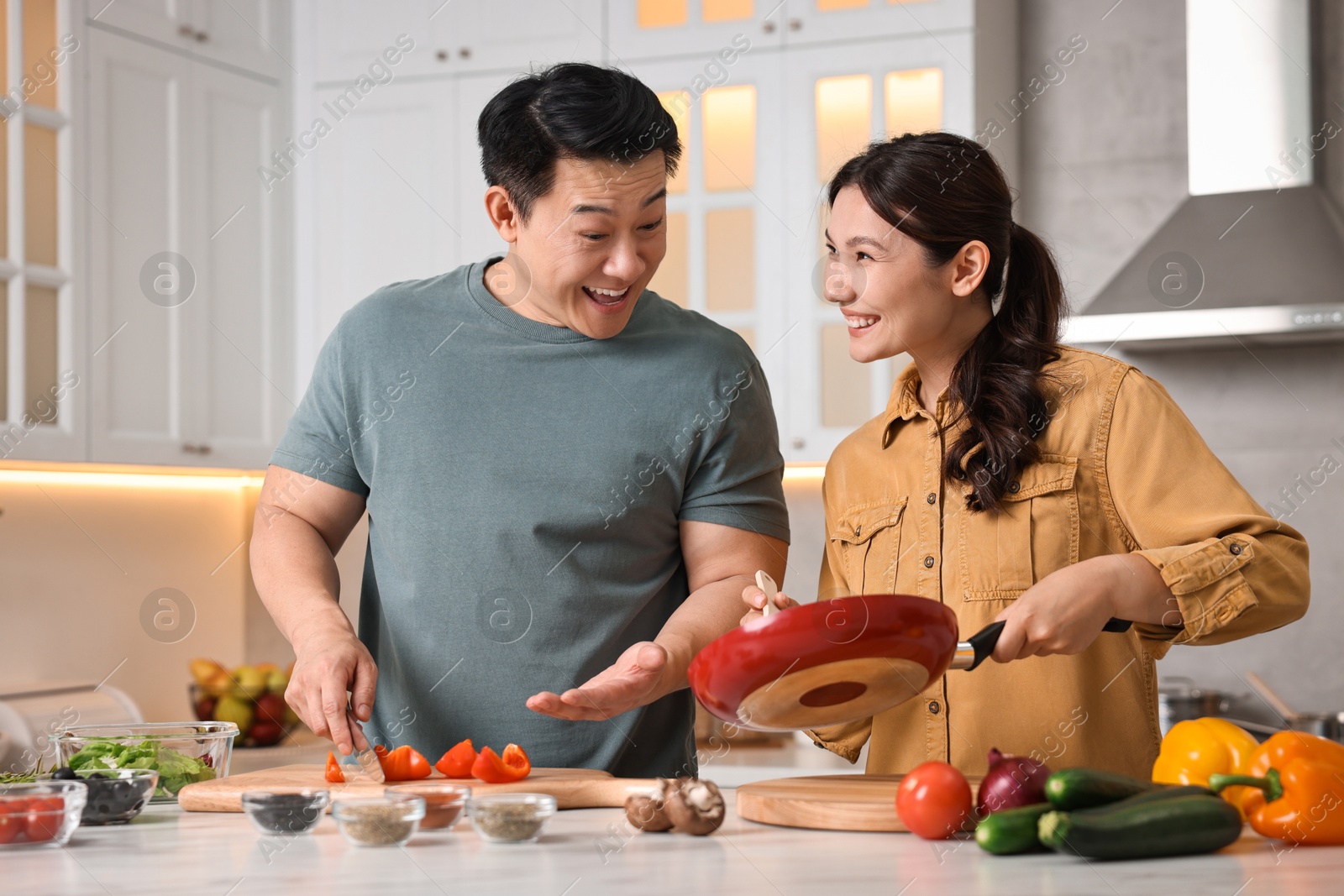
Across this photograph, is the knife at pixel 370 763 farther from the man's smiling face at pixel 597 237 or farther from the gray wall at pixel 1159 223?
the gray wall at pixel 1159 223

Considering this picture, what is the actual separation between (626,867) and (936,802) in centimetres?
24

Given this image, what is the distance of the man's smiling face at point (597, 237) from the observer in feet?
4.41

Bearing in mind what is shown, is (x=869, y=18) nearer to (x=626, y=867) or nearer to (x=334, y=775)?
(x=334, y=775)

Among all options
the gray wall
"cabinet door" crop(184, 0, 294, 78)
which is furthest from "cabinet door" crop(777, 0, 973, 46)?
"cabinet door" crop(184, 0, 294, 78)

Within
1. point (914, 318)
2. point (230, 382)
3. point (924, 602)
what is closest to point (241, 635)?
point (230, 382)

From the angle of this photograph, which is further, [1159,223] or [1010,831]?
[1159,223]

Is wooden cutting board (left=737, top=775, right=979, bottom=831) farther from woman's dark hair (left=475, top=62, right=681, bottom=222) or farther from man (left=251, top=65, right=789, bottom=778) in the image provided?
woman's dark hair (left=475, top=62, right=681, bottom=222)

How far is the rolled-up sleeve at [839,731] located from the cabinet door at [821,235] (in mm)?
1350

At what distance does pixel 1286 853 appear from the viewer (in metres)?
0.93

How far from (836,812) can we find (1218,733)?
1.12 feet

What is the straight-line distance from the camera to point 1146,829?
892mm

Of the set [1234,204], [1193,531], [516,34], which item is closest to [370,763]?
[1193,531]

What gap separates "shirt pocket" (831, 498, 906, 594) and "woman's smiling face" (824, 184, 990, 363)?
0.17 metres

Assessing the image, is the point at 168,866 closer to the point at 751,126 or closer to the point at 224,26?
the point at 751,126
